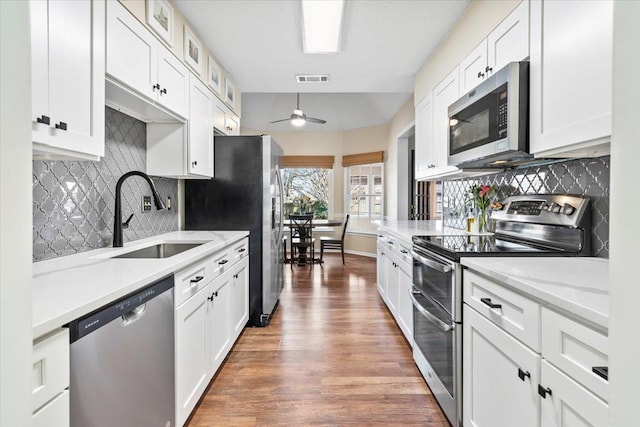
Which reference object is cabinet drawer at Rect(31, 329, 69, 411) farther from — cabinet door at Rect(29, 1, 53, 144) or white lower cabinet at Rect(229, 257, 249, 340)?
white lower cabinet at Rect(229, 257, 249, 340)

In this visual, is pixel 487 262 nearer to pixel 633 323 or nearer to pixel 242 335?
pixel 633 323

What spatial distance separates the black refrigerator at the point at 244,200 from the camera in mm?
3137

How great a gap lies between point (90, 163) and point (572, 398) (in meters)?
2.33

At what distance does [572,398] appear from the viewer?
0.92 m

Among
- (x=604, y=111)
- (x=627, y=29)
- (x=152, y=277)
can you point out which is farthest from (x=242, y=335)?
(x=627, y=29)

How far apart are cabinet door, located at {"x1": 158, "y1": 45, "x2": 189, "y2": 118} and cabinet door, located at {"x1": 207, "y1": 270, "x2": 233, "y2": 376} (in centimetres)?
120

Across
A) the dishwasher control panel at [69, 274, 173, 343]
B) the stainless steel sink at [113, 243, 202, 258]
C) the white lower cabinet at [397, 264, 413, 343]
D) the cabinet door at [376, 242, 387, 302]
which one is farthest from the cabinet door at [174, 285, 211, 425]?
the cabinet door at [376, 242, 387, 302]

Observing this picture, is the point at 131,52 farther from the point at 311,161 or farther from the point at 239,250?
the point at 311,161

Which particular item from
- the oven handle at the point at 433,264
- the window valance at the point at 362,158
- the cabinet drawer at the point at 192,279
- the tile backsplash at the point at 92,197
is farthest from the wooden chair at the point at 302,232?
the cabinet drawer at the point at 192,279

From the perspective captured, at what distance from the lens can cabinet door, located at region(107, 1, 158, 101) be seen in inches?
62.4

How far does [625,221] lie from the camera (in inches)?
18.7

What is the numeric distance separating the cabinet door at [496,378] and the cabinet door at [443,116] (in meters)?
1.45

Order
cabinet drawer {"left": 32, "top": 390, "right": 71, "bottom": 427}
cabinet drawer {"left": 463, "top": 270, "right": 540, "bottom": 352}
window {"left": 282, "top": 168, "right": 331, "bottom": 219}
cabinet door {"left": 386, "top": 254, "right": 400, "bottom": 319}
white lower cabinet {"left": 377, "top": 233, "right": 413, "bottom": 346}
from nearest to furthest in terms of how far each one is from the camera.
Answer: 1. cabinet drawer {"left": 32, "top": 390, "right": 71, "bottom": 427}
2. cabinet drawer {"left": 463, "top": 270, "right": 540, "bottom": 352}
3. white lower cabinet {"left": 377, "top": 233, "right": 413, "bottom": 346}
4. cabinet door {"left": 386, "top": 254, "right": 400, "bottom": 319}
5. window {"left": 282, "top": 168, "right": 331, "bottom": 219}

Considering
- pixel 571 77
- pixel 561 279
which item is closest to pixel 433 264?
pixel 561 279
